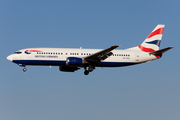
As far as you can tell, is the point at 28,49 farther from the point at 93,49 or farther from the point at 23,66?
the point at 93,49

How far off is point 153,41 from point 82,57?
15902 millimetres

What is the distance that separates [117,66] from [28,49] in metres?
16.9

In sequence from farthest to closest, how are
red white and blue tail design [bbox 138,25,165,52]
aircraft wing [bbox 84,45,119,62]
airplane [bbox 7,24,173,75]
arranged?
red white and blue tail design [bbox 138,25,165,52] < airplane [bbox 7,24,173,75] < aircraft wing [bbox 84,45,119,62]

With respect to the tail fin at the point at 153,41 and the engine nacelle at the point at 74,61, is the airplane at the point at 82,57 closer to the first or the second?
the engine nacelle at the point at 74,61

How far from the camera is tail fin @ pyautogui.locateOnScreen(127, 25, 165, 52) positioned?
63500 mm

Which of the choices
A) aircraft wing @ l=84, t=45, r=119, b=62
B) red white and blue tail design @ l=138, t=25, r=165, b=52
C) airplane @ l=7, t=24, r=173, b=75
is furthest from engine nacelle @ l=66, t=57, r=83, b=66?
red white and blue tail design @ l=138, t=25, r=165, b=52

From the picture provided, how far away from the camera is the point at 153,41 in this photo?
64.4 m

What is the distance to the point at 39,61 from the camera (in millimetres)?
56844

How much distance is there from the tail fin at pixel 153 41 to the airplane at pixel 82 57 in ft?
2.61

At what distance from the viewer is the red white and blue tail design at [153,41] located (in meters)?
63.5

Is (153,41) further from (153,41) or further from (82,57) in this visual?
(82,57)

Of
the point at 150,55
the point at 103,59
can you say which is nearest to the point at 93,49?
the point at 103,59

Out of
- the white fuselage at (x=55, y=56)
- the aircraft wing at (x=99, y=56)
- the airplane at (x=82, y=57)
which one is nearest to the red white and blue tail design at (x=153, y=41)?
the airplane at (x=82, y=57)

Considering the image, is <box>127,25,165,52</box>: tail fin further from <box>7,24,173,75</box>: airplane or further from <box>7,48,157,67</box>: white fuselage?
<box>7,48,157,67</box>: white fuselage
